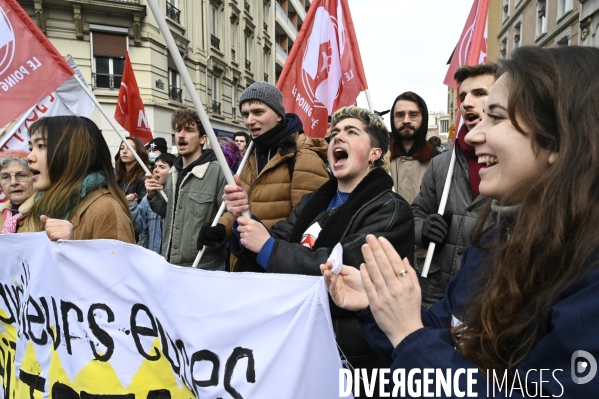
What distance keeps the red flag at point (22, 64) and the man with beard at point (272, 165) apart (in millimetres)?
1339

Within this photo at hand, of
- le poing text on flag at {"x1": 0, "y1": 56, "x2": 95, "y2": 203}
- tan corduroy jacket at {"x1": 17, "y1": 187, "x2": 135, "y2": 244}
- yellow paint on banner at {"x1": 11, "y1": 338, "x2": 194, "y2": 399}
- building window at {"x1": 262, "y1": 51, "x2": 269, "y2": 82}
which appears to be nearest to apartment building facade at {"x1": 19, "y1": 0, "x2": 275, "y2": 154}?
le poing text on flag at {"x1": 0, "y1": 56, "x2": 95, "y2": 203}

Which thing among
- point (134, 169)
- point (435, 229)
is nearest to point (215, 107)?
point (134, 169)

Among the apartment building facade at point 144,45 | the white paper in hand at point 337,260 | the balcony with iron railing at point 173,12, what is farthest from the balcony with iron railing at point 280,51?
the white paper in hand at point 337,260

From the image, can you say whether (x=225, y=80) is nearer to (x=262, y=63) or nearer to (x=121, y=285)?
(x=262, y=63)

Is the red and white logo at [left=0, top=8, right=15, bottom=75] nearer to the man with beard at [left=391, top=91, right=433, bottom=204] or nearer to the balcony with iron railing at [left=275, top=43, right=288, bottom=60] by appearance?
the man with beard at [left=391, top=91, right=433, bottom=204]

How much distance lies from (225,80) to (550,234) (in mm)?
22813

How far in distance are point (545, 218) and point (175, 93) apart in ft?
57.8

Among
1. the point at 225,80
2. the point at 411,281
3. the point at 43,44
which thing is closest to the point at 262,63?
the point at 225,80

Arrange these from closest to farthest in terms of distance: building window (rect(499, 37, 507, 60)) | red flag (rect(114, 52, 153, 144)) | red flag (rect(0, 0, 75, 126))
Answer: red flag (rect(0, 0, 75, 126))
red flag (rect(114, 52, 153, 144))
building window (rect(499, 37, 507, 60))

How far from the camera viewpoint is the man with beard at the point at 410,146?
11.7 ft

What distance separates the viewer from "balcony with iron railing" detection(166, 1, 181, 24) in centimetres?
1659

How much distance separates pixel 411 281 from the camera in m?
1.14

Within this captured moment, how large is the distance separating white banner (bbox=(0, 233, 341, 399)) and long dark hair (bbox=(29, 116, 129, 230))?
212 millimetres

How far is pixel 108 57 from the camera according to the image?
15.1 metres
